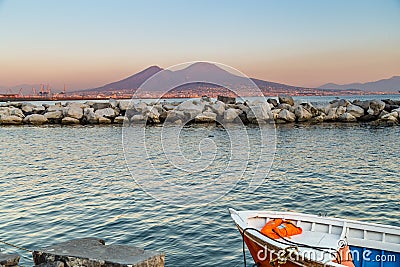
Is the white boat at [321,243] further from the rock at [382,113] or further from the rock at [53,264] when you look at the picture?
the rock at [382,113]

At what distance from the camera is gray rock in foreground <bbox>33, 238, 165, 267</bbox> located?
7.53m

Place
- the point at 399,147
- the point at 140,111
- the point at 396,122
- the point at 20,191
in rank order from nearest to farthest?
1. the point at 20,191
2. the point at 399,147
3. the point at 396,122
4. the point at 140,111

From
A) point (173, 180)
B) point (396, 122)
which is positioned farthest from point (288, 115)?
point (173, 180)

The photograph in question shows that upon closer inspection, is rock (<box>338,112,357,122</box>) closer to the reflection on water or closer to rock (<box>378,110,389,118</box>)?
rock (<box>378,110,389,118</box>)

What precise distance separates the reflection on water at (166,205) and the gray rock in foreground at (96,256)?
250cm

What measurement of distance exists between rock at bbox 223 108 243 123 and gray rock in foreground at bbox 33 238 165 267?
38630 mm

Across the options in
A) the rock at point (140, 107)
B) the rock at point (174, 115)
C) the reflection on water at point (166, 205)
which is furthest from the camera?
the rock at point (140, 107)

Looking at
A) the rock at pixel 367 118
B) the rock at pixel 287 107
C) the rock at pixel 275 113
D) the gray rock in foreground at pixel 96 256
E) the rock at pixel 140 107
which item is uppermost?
the rock at pixel 140 107

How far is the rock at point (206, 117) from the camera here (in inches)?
1895

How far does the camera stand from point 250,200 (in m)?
15.7

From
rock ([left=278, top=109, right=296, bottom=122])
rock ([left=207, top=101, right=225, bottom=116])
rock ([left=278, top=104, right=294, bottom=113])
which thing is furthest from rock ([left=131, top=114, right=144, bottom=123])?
rock ([left=278, top=104, right=294, bottom=113])

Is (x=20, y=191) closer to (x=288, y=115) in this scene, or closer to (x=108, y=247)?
(x=108, y=247)

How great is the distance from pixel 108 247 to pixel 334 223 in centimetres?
470

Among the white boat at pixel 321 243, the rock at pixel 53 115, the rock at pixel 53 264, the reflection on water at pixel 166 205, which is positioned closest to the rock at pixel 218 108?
the rock at pixel 53 115
